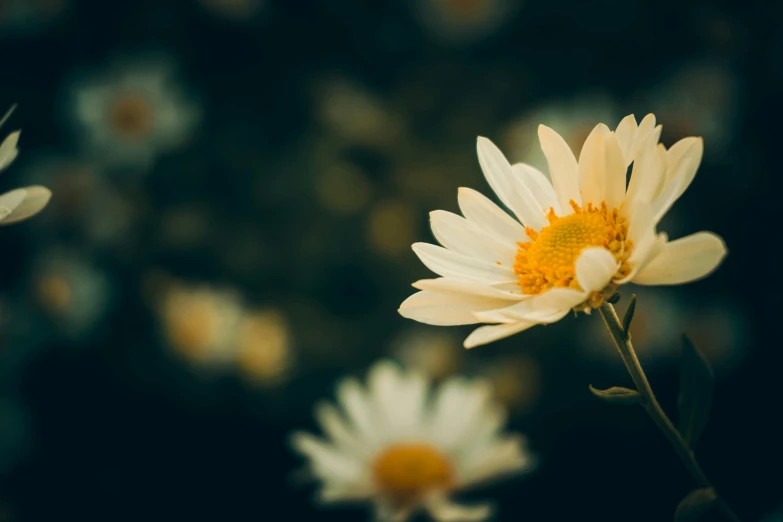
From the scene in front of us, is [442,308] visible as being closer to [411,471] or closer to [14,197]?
[14,197]

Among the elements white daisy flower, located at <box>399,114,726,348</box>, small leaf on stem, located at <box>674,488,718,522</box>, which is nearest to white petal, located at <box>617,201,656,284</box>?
white daisy flower, located at <box>399,114,726,348</box>

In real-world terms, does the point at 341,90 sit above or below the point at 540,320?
above

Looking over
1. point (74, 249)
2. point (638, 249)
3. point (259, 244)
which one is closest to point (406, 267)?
point (259, 244)

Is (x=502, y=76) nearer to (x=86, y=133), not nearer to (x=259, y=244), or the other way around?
(x=259, y=244)

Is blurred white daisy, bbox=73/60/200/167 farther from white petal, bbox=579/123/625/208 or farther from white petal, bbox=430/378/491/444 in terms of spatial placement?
white petal, bbox=579/123/625/208

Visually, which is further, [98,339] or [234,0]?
[234,0]

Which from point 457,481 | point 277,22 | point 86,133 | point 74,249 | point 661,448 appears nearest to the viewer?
point 457,481

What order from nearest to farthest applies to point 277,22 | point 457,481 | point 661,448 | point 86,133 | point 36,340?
point 457,481 → point 661,448 → point 36,340 → point 86,133 → point 277,22
